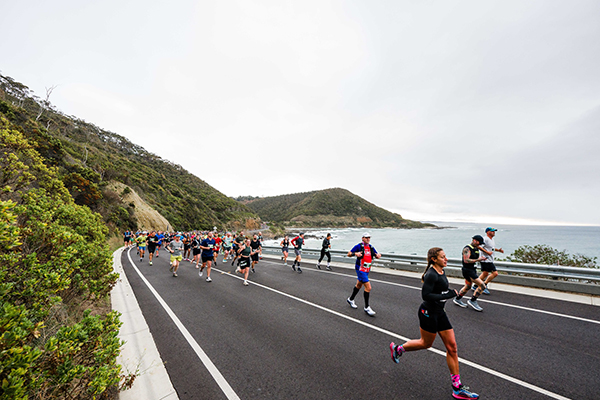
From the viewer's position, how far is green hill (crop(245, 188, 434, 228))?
390ft

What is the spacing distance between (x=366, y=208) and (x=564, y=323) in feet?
460

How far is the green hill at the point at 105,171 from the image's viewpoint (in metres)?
23.8

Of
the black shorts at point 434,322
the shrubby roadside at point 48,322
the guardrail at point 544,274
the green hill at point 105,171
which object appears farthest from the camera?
the green hill at point 105,171

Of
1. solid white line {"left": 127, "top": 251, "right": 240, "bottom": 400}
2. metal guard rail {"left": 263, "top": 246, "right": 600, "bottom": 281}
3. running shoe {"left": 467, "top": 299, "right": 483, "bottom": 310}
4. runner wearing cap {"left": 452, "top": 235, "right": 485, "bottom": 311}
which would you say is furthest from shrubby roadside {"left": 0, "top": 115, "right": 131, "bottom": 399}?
metal guard rail {"left": 263, "top": 246, "right": 600, "bottom": 281}

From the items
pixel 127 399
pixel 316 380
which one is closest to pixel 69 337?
pixel 127 399

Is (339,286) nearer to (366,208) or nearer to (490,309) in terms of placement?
(490,309)

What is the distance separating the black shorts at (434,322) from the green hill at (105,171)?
2454 cm

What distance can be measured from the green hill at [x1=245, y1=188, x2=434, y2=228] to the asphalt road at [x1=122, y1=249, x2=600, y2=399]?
100 meters

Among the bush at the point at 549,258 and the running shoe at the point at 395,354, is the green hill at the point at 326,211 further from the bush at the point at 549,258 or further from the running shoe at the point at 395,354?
the running shoe at the point at 395,354

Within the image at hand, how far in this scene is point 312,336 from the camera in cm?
454

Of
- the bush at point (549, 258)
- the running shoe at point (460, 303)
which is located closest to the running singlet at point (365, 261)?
the running shoe at point (460, 303)

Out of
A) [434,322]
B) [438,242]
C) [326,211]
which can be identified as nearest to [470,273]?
[434,322]

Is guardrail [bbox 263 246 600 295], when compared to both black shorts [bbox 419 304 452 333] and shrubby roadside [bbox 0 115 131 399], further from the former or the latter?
shrubby roadside [bbox 0 115 131 399]

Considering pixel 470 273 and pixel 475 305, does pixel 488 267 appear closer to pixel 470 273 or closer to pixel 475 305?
pixel 470 273
